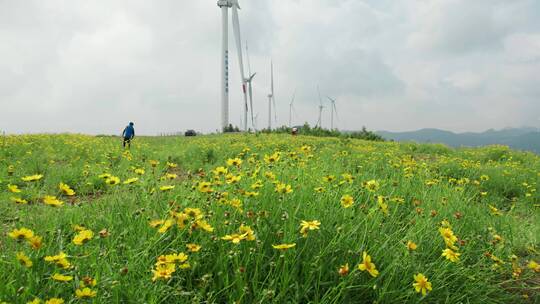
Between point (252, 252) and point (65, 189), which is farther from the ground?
point (65, 189)

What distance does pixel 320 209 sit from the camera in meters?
3.01

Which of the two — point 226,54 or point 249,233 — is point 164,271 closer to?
point 249,233

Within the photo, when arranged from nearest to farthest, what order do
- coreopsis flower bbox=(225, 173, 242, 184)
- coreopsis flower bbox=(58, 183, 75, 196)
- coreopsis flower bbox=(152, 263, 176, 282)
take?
coreopsis flower bbox=(152, 263, 176, 282)
coreopsis flower bbox=(58, 183, 75, 196)
coreopsis flower bbox=(225, 173, 242, 184)

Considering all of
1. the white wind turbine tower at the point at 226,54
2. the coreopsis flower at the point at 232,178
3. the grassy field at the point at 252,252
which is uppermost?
the white wind turbine tower at the point at 226,54

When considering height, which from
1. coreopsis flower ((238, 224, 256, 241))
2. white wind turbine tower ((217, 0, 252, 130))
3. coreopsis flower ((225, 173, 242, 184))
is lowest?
coreopsis flower ((238, 224, 256, 241))

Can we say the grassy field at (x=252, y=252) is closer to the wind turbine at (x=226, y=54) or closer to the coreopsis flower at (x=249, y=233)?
the coreopsis flower at (x=249, y=233)

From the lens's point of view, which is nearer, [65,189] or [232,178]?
[65,189]

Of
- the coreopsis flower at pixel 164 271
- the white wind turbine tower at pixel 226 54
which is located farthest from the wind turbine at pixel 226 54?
the coreopsis flower at pixel 164 271

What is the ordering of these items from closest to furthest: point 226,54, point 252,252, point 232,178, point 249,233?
1. point 249,233
2. point 252,252
3. point 232,178
4. point 226,54

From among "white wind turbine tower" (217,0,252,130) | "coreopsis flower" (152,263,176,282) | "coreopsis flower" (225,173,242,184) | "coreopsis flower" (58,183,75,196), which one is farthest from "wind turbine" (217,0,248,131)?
"coreopsis flower" (152,263,176,282)

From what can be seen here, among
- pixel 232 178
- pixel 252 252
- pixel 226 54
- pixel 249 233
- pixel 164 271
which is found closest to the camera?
pixel 164 271

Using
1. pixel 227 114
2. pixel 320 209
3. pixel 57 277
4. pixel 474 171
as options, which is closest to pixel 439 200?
pixel 320 209

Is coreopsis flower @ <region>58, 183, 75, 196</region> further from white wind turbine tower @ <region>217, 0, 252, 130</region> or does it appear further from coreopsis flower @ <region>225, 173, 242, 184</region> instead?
white wind turbine tower @ <region>217, 0, 252, 130</region>

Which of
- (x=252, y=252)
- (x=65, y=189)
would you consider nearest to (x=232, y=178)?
(x=252, y=252)
